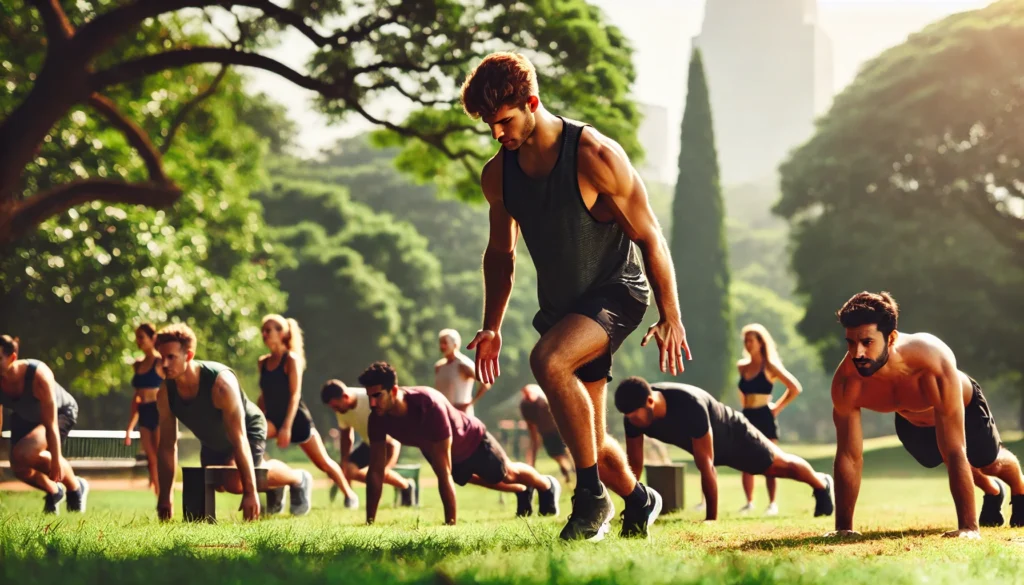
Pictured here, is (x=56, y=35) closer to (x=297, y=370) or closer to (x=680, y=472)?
(x=297, y=370)

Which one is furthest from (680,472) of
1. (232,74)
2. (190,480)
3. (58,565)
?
(232,74)

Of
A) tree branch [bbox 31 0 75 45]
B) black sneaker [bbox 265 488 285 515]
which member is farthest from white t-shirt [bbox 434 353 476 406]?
tree branch [bbox 31 0 75 45]

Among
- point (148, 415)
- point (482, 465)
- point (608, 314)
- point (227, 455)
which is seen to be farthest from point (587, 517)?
point (148, 415)

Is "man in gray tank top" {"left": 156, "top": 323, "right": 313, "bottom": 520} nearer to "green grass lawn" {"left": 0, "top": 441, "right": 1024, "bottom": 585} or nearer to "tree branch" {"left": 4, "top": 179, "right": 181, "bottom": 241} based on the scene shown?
"green grass lawn" {"left": 0, "top": 441, "right": 1024, "bottom": 585}

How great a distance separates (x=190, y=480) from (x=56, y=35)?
9.78m

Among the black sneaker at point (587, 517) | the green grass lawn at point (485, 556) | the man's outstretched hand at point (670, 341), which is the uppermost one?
the man's outstretched hand at point (670, 341)

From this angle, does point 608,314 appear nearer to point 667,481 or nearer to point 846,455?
point 846,455

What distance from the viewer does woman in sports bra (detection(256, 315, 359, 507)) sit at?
1247cm

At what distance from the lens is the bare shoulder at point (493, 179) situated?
620 cm

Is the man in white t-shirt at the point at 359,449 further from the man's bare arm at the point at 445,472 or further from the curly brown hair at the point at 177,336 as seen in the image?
the curly brown hair at the point at 177,336

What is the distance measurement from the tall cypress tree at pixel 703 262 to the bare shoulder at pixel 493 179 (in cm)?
4789

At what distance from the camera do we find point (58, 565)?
4.90 meters

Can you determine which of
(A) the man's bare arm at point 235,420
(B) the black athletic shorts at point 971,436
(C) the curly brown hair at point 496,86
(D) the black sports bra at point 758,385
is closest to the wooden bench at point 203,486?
(A) the man's bare arm at point 235,420

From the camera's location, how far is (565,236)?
6.06 metres
